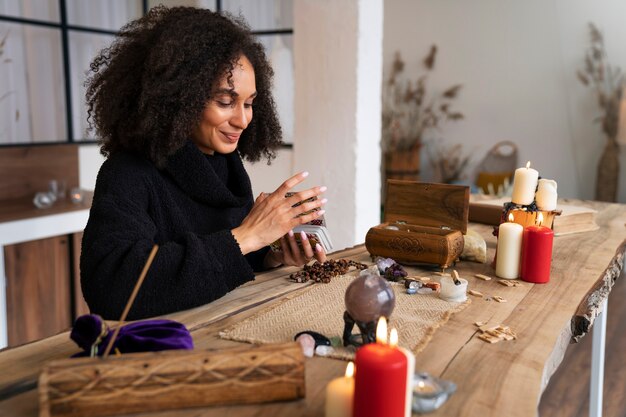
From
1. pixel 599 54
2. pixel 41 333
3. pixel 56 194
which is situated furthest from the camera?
pixel 599 54

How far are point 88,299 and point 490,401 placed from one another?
2.71 ft

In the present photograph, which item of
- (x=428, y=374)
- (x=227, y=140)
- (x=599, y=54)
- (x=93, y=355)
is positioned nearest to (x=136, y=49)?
(x=227, y=140)

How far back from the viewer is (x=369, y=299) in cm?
96

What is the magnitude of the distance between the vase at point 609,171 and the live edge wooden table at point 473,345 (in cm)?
409

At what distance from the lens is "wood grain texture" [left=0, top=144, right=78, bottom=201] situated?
331 centimetres

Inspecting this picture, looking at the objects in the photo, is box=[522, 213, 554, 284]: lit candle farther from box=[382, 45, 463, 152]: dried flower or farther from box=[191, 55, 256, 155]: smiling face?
box=[382, 45, 463, 152]: dried flower

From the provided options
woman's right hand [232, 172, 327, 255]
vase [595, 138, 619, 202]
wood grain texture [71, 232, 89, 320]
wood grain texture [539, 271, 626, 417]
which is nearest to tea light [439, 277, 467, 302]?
woman's right hand [232, 172, 327, 255]

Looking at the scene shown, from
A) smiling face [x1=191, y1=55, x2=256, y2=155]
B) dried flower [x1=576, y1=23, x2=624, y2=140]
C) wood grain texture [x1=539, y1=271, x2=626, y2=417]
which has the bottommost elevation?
wood grain texture [x1=539, y1=271, x2=626, y2=417]

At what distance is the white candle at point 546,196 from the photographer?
1.64m

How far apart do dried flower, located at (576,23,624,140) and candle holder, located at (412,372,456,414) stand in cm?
522

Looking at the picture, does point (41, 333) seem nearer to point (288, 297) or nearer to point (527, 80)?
point (288, 297)

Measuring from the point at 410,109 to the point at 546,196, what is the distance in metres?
4.98

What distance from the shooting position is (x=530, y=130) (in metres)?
5.89

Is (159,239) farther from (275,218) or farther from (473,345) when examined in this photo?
(473,345)
